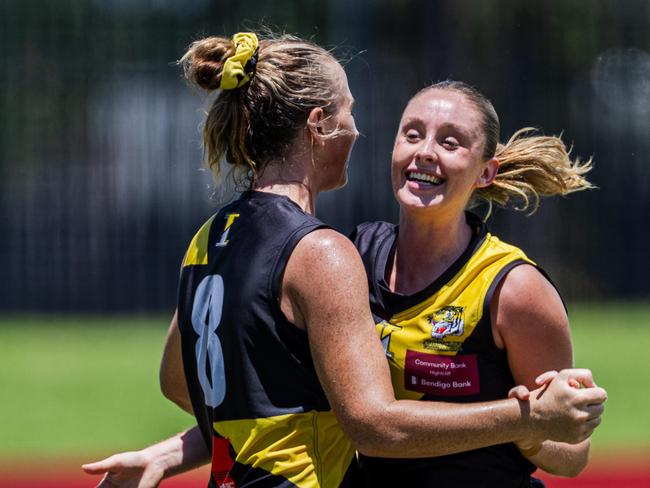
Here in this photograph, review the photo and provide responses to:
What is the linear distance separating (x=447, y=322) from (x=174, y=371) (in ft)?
2.47

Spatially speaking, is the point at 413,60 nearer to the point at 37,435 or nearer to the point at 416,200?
the point at 37,435

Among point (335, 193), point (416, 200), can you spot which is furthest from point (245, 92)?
point (335, 193)

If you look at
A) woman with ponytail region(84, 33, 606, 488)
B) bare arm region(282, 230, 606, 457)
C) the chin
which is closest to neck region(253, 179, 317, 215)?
woman with ponytail region(84, 33, 606, 488)

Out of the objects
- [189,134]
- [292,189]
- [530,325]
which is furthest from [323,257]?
[189,134]

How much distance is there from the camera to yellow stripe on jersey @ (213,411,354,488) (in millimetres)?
2412

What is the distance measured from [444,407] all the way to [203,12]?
388 inches

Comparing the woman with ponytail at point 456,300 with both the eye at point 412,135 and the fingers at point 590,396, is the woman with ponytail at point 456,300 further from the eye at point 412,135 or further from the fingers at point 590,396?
the fingers at point 590,396

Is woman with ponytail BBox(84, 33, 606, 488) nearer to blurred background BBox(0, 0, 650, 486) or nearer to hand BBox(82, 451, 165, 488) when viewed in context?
hand BBox(82, 451, 165, 488)

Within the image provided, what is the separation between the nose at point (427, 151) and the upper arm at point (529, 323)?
14.9 inches

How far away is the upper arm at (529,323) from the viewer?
2652 mm

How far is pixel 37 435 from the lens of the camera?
26.7 feet

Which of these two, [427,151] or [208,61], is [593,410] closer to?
[427,151]

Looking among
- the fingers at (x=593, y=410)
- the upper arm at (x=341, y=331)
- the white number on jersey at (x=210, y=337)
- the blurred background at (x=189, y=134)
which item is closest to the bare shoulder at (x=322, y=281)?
the upper arm at (x=341, y=331)

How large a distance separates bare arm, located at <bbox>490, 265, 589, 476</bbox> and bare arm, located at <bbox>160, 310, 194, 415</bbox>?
2.70 ft
